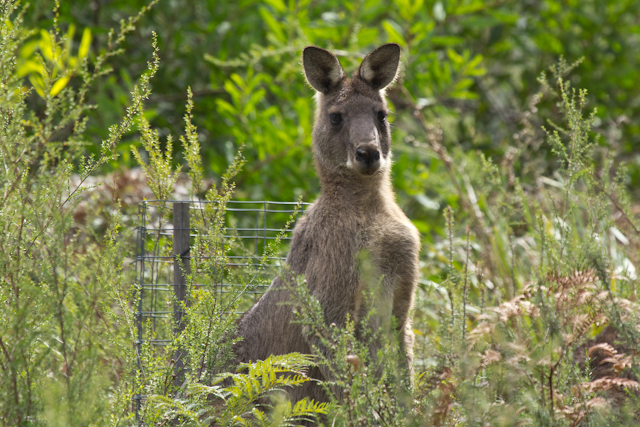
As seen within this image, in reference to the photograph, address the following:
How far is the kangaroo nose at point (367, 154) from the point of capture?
327 centimetres

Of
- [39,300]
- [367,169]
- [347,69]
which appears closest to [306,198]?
[347,69]

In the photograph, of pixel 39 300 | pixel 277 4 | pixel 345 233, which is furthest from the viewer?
pixel 277 4

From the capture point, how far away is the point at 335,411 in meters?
2.29

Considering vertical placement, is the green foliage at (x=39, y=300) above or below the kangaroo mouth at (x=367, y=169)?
below

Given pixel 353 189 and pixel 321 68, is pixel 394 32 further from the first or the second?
pixel 353 189

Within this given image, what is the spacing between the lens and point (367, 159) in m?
3.27

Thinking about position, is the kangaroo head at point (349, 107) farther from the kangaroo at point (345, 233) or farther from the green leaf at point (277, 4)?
the green leaf at point (277, 4)

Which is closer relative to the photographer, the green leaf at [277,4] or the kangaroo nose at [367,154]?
the kangaroo nose at [367,154]

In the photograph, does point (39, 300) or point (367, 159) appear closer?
point (39, 300)

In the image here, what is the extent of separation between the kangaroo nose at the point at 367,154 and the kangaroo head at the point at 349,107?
3 cm

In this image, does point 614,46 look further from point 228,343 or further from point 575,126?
point 228,343

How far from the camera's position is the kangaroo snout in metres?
3.27

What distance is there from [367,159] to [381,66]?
79 cm

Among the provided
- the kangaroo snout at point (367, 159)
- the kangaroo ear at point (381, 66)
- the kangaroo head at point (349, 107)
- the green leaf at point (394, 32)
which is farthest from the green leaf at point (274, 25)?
the kangaroo snout at point (367, 159)
